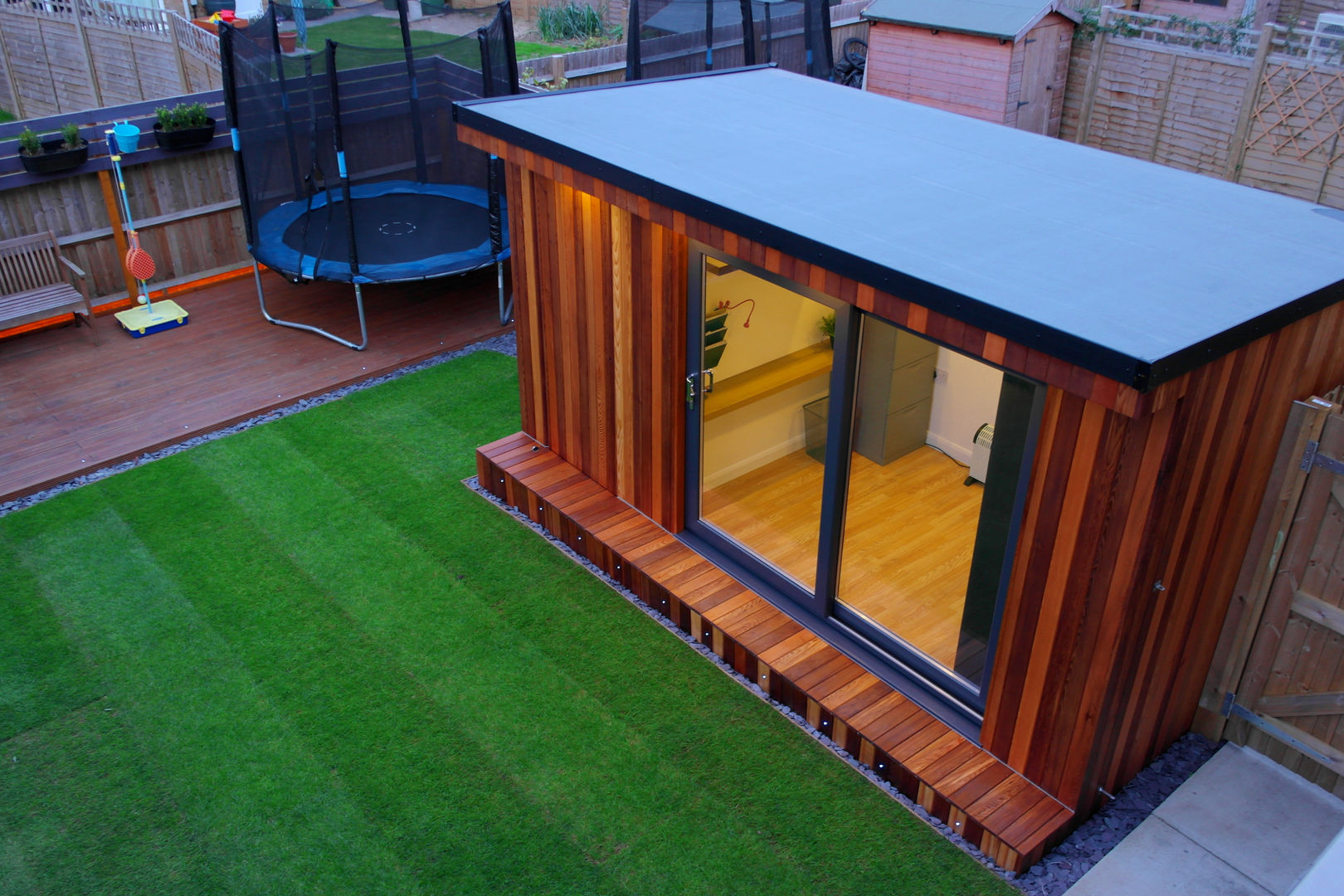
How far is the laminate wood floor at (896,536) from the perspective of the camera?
14.2 feet

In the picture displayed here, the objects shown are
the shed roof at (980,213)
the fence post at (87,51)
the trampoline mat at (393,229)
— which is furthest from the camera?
the fence post at (87,51)

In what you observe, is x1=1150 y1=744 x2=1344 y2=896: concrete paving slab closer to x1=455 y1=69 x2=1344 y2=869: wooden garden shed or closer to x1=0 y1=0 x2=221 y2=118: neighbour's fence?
x1=455 y1=69 x2=1344 y2=869: wooden garden shed

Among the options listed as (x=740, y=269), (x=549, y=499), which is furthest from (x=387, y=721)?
(x=740, y=269)

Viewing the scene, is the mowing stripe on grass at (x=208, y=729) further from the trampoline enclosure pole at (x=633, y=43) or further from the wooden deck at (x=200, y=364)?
the trampoline enclosure pole at (x=633, y=43)

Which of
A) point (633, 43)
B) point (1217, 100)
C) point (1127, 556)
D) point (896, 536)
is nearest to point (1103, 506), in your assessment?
point (1127, 556)

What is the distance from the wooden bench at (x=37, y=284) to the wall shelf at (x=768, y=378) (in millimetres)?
5428

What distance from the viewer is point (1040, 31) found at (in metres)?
11.6

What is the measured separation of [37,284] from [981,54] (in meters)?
9.56

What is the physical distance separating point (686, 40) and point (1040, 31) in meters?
4.11

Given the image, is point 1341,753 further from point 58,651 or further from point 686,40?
point 686,40

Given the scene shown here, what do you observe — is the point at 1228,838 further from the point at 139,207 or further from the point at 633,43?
the point at 139,207

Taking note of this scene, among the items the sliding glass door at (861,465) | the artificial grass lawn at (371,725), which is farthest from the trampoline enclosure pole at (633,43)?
the sliding glass door at (861,465)

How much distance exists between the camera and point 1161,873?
395cm

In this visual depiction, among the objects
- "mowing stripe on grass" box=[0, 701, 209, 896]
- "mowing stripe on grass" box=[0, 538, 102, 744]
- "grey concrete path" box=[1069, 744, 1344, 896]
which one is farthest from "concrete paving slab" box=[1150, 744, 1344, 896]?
"mowing stripe on grass" box=[0, 538, 102, 744]
